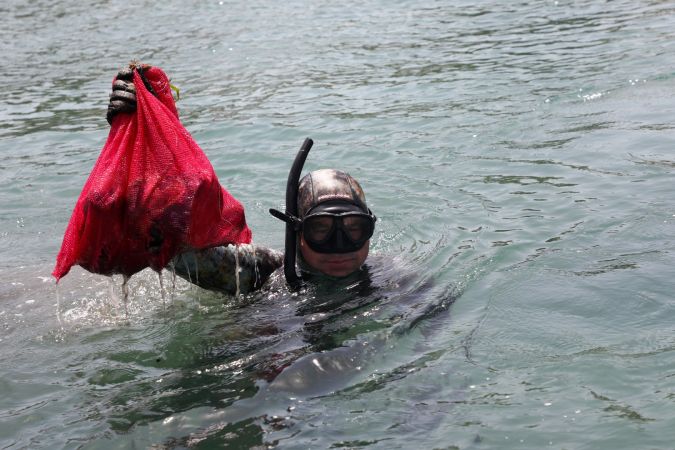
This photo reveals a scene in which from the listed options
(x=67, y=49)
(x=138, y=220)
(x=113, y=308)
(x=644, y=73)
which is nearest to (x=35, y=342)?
(x=113, y=308)

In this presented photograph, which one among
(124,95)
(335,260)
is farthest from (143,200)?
(335,260)

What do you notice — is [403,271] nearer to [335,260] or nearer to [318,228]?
[335,260]

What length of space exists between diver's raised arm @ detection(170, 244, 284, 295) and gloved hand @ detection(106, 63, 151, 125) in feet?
2.50

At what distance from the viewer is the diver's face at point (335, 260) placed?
469 centimetres

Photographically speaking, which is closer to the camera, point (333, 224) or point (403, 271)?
point (333, 224)

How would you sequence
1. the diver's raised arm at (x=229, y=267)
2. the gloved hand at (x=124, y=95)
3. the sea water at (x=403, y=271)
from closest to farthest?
the sea water at (x=403, y=271), the gloved hand at (x=124, y=95), the diver's raised arm at (x=229, y=267)

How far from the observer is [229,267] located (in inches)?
182

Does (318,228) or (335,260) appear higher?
(318,228)

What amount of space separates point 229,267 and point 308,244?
1.44ft

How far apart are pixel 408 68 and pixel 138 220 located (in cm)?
787

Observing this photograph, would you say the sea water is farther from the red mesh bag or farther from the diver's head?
the red mesh bag

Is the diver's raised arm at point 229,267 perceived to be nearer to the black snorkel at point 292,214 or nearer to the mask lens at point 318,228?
the black snorkel at point 292,214

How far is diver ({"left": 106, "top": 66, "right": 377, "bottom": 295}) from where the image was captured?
14.9 feet

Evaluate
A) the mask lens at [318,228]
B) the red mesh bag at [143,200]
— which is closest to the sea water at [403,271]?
the mask lens at [318,228]
